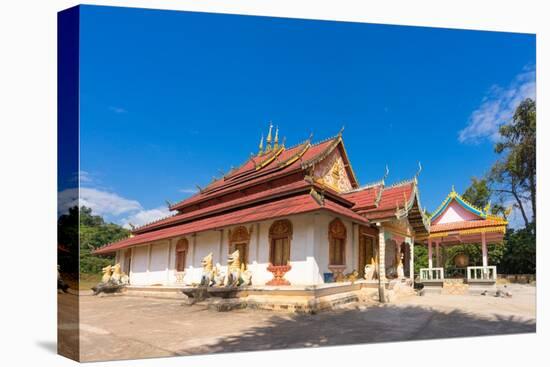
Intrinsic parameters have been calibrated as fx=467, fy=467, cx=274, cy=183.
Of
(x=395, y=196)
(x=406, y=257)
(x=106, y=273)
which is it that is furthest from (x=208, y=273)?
(x=406, y=257)

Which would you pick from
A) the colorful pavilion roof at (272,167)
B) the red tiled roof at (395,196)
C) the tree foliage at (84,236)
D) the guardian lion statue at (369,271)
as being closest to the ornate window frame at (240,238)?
the colorful pavilion roof at (272,167)

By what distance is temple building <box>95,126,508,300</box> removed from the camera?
9195mm

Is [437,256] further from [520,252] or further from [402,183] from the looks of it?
[402,183]

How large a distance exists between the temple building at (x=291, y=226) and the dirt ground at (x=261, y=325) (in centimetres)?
94

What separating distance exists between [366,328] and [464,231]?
6.21 meters

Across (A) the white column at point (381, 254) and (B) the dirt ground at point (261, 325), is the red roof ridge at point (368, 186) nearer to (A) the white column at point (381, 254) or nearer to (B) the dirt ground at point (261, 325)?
(A) the white column at point (381, 254)

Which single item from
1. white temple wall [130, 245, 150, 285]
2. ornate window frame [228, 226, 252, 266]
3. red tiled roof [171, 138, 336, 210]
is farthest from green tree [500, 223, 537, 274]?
white temple wall [130, 245, 150, 285]

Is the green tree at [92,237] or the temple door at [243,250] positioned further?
the temple door at [243,250]

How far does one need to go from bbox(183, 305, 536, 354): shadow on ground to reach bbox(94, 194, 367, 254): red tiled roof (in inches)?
76.9

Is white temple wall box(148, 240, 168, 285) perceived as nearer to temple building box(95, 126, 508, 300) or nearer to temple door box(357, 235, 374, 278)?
temple building box(95, 126, 508, 300)

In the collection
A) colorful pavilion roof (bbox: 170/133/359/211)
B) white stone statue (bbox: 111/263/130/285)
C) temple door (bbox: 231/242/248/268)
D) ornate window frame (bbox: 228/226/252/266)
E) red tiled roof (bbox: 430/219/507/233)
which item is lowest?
white stone statue (bbox: 111/263/130/285)

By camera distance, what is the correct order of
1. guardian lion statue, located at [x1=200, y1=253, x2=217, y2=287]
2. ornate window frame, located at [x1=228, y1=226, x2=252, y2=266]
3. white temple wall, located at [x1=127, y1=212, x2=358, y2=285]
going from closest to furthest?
1. guardian lion statue, located at [x1=200, y1=253, x2=217, y2=287]
2. white temple wall, located at [x1=127, y1=212, x2=358, y2=285]
3. ornate window frame, located at [x1=228, y1=226, x2=252, y2=266]

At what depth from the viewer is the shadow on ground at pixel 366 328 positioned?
7242 millimetres

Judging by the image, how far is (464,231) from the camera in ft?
42.8
